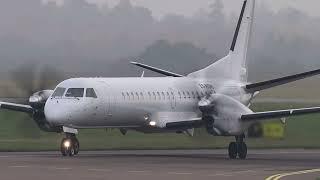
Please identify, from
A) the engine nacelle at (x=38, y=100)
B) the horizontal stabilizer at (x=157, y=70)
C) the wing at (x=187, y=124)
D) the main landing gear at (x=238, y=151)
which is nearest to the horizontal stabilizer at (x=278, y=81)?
the main landing gear at (x=238, y=151)

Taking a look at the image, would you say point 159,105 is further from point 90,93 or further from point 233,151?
Result: point 233,151

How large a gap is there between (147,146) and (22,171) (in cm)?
2228

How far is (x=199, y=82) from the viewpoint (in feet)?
141

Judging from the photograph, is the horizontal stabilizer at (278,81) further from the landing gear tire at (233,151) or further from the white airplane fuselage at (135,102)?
the landing gear tire at (233,151)

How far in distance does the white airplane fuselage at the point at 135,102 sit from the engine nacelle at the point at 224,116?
104 inches

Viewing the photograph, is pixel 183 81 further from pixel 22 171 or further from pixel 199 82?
pixel 22 171

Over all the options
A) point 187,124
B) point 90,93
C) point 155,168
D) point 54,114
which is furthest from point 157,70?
point 155,168

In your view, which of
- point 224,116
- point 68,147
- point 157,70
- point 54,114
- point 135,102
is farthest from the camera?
point 157,70

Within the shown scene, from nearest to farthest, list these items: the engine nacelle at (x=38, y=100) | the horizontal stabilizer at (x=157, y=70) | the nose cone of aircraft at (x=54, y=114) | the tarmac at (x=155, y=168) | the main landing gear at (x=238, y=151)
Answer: the tarmac at (x=155, y=168) → the nose cone of aircraft at (x=54, y=114) → the main landing gear at (x=238, y=151) → the engine nacelle at (x=38, y=100) → the horizontal stabilizer at (x=157, y=70)

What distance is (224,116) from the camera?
125ft

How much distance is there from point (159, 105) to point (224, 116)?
3959 mm

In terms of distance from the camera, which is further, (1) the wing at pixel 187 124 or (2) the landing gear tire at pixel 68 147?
(1) the wing at pixel 187 124

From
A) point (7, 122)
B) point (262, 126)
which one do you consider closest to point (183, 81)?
point (262, 126)

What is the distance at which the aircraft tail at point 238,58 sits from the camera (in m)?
43.6
